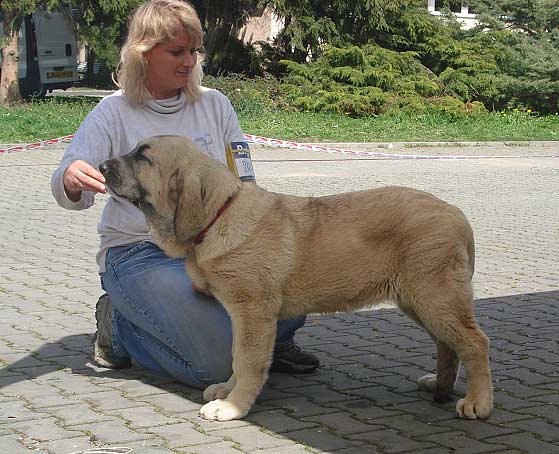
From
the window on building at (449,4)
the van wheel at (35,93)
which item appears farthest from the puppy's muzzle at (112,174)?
the window on building at (449,4)

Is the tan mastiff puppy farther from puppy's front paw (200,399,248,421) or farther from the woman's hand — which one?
the woman's hand

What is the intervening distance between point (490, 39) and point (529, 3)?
1.72 m

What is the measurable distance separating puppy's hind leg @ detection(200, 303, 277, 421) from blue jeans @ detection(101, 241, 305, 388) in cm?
41

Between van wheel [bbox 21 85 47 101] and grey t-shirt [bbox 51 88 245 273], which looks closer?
grey t-shirt [bbox 51 88 245 273]

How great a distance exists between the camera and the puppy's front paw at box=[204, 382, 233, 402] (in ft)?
16.0

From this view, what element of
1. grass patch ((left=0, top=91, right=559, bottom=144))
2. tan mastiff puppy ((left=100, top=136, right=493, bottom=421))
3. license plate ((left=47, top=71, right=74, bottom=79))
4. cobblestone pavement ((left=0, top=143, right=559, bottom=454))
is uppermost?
tan mastiff puppy ((left=100, top=136, right=493, bottom=421))

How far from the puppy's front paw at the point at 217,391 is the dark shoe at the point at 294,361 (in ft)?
1.88

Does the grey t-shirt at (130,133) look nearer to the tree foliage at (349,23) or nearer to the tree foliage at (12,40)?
the tree foliage at (12,40)

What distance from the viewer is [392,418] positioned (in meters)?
4.68

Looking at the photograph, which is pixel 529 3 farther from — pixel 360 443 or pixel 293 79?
pixel 360 443

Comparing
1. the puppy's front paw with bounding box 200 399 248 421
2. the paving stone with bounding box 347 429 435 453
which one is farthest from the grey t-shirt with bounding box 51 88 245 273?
the paving stone with bounding box 347 429 435 453

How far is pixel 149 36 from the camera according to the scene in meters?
5.26

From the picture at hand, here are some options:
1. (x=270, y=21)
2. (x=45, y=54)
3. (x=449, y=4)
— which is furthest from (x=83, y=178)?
(x=449, y=4)

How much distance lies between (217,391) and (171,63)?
1.78 m
